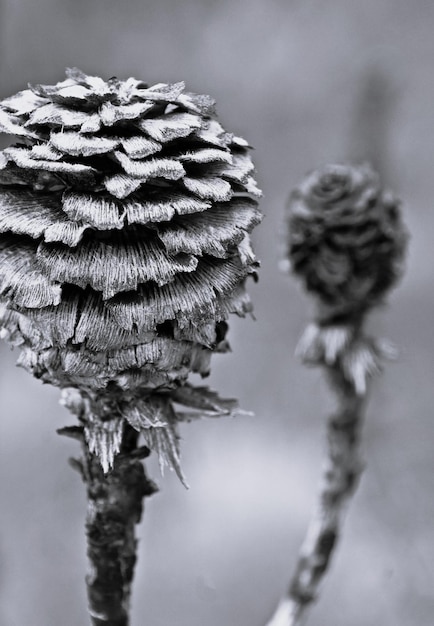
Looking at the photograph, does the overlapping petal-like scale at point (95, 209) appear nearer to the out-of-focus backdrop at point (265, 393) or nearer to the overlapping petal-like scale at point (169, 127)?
the overlapping petal-like scale at point (169, 127)

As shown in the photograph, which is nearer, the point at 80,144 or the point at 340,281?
the point at 80,144

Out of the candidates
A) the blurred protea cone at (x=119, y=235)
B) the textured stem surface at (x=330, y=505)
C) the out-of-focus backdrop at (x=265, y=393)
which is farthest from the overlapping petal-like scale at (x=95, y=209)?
the out-of-focus backdrop at (x=265, y=393)

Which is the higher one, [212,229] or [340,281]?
[340,281]

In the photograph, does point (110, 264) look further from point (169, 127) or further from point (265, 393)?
point (265, 393)

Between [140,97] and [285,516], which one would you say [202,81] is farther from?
[140,97]

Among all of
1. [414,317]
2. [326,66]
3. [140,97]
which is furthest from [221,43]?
[140,97]

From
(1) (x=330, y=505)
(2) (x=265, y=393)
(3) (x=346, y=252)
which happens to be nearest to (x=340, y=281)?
(3) (x=346, y=252)
